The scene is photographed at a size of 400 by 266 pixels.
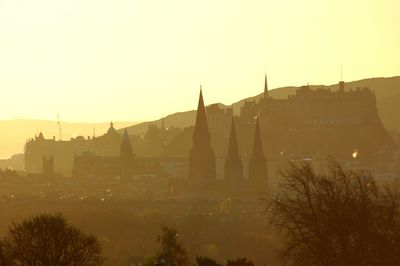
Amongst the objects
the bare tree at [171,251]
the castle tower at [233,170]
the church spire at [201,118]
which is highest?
the church spire at [201,118]

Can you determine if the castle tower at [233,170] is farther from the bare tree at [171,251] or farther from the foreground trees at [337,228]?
the foreground trees at [337,228]

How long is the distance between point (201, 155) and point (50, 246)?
150687mm

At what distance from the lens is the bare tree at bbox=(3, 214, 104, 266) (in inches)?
1421

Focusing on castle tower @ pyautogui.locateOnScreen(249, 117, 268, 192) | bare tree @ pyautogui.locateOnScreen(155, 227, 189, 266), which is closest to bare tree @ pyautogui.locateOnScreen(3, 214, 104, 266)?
bare tree @ pyautogui.locateOnScreen(155, 227, 189, 266)

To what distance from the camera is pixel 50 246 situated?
37.2 m

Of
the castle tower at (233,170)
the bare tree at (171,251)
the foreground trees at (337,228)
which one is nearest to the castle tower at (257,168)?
the castle tower at (233,170)

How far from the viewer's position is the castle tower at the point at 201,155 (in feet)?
616

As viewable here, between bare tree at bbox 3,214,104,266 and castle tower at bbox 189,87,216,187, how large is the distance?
14723 cm

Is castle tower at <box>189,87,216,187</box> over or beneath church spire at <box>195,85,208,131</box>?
beneath

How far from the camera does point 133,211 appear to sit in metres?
160

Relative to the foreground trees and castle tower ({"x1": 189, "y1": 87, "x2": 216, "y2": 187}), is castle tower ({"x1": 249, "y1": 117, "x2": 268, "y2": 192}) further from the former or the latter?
the foreground trees

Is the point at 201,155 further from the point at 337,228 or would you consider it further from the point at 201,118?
the point at 337,228

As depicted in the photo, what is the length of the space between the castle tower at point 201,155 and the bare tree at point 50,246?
14723 cm

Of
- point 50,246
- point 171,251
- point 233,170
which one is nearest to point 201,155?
point 233,170
